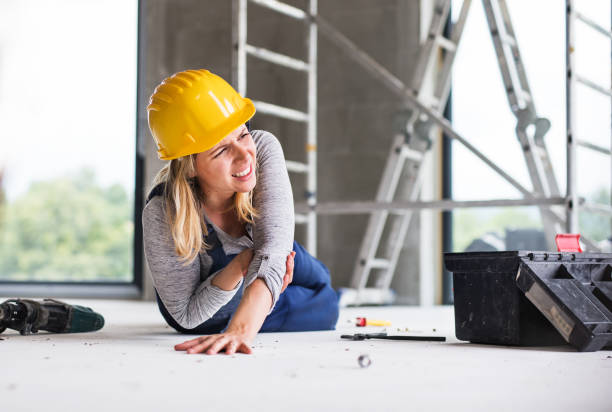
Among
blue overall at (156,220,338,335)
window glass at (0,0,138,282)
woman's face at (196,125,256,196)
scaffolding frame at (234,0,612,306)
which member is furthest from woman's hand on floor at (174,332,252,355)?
window glass at (0,0,138,282)

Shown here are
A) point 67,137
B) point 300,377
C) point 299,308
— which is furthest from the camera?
point 67,137

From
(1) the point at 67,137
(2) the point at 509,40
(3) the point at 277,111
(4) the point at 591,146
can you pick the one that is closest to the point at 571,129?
(4) the point at 591,146

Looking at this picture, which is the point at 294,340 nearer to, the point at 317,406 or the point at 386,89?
the point at 317,406

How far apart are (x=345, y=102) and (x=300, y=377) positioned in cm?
333

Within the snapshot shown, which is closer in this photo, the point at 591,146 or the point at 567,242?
the point at 567,242

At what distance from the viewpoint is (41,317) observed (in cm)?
210

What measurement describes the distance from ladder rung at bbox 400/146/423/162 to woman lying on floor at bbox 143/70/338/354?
207 centimetres

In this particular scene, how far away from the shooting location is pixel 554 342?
6.14 feet

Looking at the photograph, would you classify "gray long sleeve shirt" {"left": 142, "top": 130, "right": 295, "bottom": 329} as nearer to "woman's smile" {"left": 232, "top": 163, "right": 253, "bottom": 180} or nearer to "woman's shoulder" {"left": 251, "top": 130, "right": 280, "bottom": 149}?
"woman's shoulder" {"left": 251, "top": 130, "right": 280, "bottom": 149}

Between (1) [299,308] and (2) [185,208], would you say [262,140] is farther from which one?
(1) [299,308]

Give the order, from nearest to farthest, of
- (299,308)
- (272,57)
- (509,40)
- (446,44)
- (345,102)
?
(299,308) < (509,40) < (272,57) < (446,44) < (345,102)

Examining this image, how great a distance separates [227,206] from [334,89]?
104 inches

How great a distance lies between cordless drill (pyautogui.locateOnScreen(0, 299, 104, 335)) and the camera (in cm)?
207

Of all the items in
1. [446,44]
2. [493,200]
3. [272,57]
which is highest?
[446,44]
